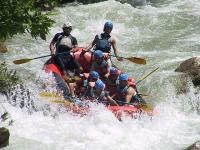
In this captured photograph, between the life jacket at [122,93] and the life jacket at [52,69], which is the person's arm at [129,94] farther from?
the life jacket at [52,69]

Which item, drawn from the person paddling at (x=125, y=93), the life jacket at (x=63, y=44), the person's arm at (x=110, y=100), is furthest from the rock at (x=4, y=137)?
the life jacket at (x=63, y=44)

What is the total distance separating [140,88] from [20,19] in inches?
251

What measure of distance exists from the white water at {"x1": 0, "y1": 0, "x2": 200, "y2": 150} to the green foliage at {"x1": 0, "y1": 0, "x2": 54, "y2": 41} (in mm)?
2868

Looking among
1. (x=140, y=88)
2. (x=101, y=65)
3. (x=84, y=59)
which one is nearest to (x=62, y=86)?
(x=101, y=65)

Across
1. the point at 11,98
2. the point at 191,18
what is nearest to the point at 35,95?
the point at 11,98

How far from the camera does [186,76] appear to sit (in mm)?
11562

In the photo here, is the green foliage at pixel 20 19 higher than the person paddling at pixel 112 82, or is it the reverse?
the green foliage at pixel 20 19

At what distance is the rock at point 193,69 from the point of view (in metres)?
11.4

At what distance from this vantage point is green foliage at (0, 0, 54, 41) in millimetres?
5602

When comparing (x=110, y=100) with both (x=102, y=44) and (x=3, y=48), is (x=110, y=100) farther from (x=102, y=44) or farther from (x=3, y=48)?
(x=3, y=48)

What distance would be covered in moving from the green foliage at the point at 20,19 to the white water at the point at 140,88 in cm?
287

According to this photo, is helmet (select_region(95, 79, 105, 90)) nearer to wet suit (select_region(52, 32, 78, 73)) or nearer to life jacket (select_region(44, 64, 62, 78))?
life jacket (select_region(44, 64, 62, 78))

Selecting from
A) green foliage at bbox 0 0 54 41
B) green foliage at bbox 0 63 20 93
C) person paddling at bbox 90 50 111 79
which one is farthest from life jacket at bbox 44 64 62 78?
green foliage at bbox 0 0 54 41

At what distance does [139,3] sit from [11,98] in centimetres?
1121
